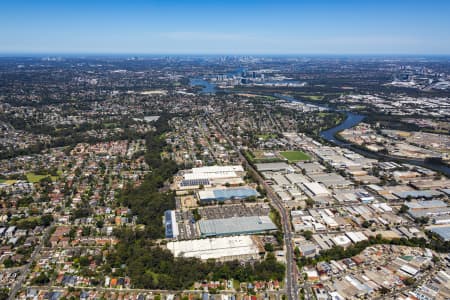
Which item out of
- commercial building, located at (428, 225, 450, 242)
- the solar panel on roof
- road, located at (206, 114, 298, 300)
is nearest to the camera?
road, located at (206, 114, 298, 300)

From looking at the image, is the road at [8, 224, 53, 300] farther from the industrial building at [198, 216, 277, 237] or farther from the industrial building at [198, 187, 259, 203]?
the industrial building at [198, 187, 259, 203]

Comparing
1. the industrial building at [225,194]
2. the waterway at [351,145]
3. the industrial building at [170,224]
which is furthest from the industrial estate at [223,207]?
the waterway at [351,145]

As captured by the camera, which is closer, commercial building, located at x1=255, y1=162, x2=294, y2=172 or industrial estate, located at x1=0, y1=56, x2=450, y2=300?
industrial estate, located at x1=0, y1=56, x2=450, y2=300

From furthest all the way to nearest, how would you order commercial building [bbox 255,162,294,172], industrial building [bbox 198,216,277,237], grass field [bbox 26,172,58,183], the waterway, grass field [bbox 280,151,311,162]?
grass field [bbox 280,151,311,162], the waterway, commercial building [bbox 255,162,294,172], grass field [bbox 26,172,58,183], industrial building [bbox 198,216,277,237]

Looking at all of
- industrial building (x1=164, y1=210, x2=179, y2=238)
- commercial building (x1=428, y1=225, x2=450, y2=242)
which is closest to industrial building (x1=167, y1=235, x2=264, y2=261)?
industrial building (x1=164, y1=210, x2=179, y2=238)

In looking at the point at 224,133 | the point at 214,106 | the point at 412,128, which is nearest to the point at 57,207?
the point at 224,133

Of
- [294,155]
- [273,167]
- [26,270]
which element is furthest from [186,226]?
[294,155]

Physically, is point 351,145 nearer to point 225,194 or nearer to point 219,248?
point 225,194
